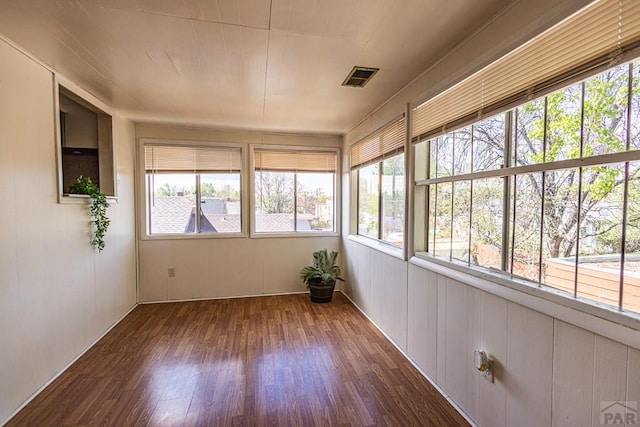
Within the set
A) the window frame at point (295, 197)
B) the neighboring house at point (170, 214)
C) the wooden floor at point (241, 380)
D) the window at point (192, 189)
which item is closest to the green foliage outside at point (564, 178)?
the wooden floor at point (241, 380)

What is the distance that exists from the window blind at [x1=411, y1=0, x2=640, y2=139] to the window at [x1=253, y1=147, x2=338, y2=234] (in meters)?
2.62

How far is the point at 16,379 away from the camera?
6.48ft

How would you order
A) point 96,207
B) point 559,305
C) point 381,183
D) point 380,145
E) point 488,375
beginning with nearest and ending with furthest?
1. point 559,305
2. point 488,375
3. point 96,207
4. point 380,145
5. point 381,183

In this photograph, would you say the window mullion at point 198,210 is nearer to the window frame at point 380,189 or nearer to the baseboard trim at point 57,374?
the baseboard trim at point 57,374

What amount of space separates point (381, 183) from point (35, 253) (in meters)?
3.07

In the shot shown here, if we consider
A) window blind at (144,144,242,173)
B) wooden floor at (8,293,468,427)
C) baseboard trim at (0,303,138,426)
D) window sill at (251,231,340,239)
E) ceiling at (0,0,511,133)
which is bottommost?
wooden floor at (8,293,468,427)

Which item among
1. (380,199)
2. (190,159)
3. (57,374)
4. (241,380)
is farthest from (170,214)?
(380,199)

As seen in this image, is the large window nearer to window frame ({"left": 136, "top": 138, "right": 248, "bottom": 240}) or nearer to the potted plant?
the potted plant

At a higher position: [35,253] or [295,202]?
[295,202]

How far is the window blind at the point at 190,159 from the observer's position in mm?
4074

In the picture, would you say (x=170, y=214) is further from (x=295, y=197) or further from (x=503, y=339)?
(x=503, y=339)

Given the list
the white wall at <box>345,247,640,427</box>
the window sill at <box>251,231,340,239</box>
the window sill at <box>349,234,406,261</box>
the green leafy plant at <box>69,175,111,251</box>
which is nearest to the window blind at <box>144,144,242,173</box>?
the window sill at <box>251,231,340,239</box>

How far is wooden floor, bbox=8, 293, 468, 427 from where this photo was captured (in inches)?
76.0

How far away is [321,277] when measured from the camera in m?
4.12
